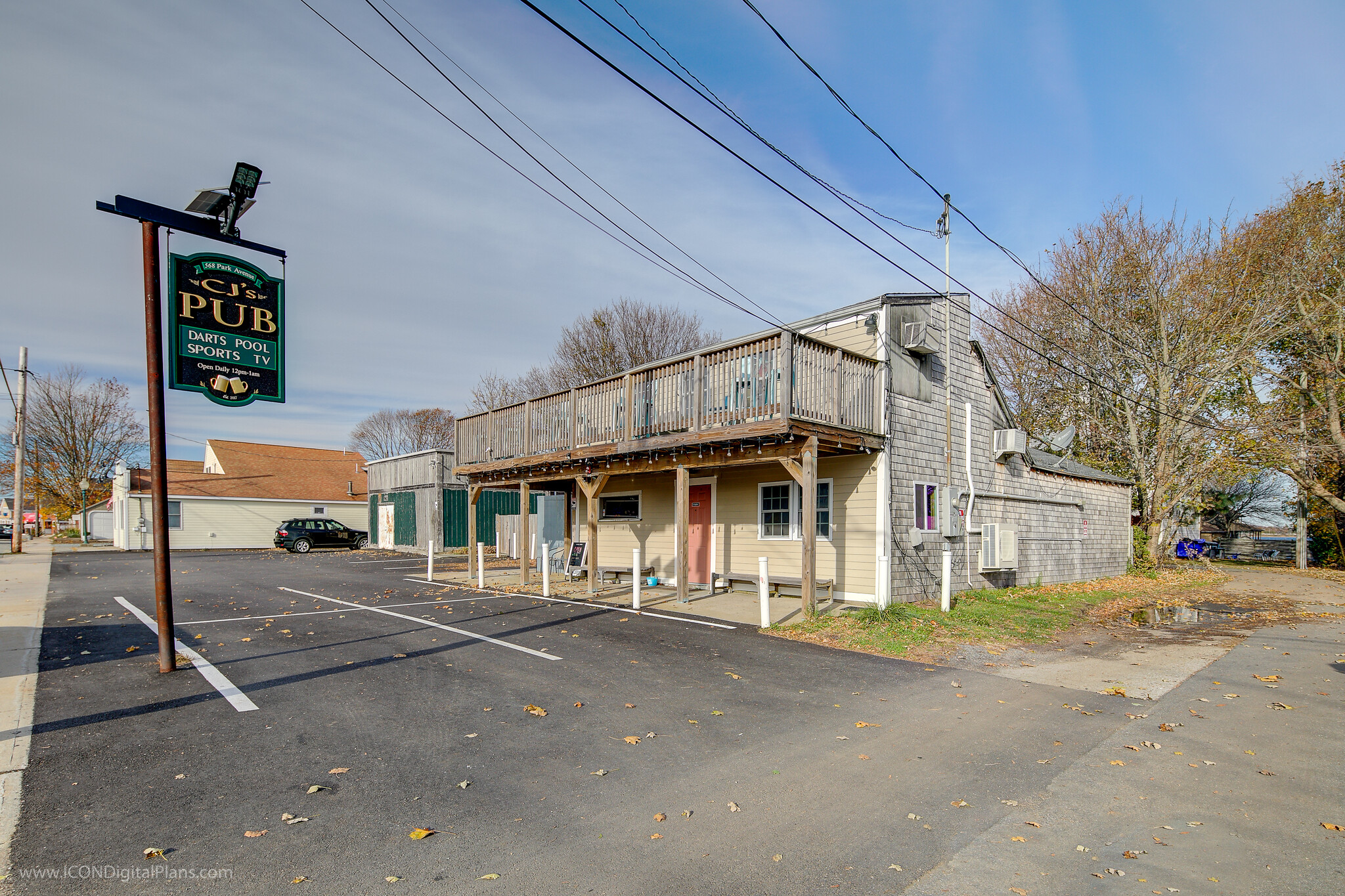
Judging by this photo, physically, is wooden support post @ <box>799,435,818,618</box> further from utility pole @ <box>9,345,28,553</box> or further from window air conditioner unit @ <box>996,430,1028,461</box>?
utility pole @ <box>9,345,28,553</box>

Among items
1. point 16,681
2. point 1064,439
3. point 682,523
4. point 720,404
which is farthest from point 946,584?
point 16,681

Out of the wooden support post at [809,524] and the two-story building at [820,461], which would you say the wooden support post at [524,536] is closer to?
the two-story building at [820,461]

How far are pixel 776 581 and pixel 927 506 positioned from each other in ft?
11.3

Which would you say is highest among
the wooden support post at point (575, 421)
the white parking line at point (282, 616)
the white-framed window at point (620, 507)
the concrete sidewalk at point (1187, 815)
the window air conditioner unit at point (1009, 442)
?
the wooden support post at point (575, 421)

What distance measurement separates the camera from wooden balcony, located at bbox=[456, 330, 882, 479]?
406 inches

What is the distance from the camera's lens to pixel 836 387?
1084 cm

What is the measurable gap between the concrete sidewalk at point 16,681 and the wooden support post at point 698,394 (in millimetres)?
8458

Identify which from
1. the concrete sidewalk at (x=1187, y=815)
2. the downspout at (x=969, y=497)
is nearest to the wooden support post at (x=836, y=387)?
the downspout at (x=969, y=497)

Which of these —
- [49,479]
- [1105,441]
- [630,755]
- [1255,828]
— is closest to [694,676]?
[630,755]

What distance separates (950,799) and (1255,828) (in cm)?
158

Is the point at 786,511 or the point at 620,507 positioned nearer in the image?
the point at 786,511

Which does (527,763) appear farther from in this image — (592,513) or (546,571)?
(592,513)

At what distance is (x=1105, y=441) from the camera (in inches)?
901

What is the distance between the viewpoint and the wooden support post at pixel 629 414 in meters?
12.6
